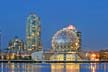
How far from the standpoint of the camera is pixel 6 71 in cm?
14300

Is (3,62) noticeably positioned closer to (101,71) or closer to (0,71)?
(101,71)

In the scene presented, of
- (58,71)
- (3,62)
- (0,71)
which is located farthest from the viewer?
(3,62)

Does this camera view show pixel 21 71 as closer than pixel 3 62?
Yes

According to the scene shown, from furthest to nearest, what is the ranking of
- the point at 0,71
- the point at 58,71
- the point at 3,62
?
1. the point at 3,62
2. the point at 58,71
3. the point at 0,71

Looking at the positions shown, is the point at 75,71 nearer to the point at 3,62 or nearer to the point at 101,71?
the point at 101,71

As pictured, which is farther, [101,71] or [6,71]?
[101,71]

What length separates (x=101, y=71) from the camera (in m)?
156

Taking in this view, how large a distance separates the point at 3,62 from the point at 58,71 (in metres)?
52.5

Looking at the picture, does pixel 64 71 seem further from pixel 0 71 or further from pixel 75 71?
pixel 0 71

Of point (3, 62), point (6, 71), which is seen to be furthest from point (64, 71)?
point (3, 62)

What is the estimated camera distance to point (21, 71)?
474 feet

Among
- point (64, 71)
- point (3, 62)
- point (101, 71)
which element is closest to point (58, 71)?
point (64, 71)

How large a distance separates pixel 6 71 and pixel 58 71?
1032cm

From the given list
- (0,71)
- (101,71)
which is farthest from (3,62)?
(0,71)
